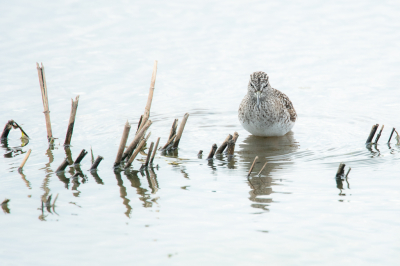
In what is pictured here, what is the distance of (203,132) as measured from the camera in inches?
392

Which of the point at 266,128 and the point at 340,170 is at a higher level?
the point at 266,128

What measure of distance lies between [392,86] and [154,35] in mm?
6865

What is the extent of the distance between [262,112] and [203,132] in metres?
1.17

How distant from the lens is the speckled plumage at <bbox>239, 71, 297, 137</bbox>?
965 centimetres

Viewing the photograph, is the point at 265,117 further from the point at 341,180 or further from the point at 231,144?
the point at 341,180

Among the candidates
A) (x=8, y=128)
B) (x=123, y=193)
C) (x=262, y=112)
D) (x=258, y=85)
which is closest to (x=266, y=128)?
(x=262, y=112)

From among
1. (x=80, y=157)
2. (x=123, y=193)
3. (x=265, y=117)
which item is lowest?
(x=123, y=193)

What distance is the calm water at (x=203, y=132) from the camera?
17.8 ft

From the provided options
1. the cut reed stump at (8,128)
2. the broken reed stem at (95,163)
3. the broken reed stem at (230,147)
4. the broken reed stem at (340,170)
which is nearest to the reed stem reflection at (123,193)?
the broken reed stem at (95,163)

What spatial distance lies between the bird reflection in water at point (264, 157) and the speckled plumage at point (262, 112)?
0.68ft

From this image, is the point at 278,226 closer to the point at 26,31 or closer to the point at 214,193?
the point at 214,193

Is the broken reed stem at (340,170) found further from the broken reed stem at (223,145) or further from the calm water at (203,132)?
the broken reed stem at (223,145)

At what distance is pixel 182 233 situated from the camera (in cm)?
559

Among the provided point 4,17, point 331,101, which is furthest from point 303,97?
point 4,17
